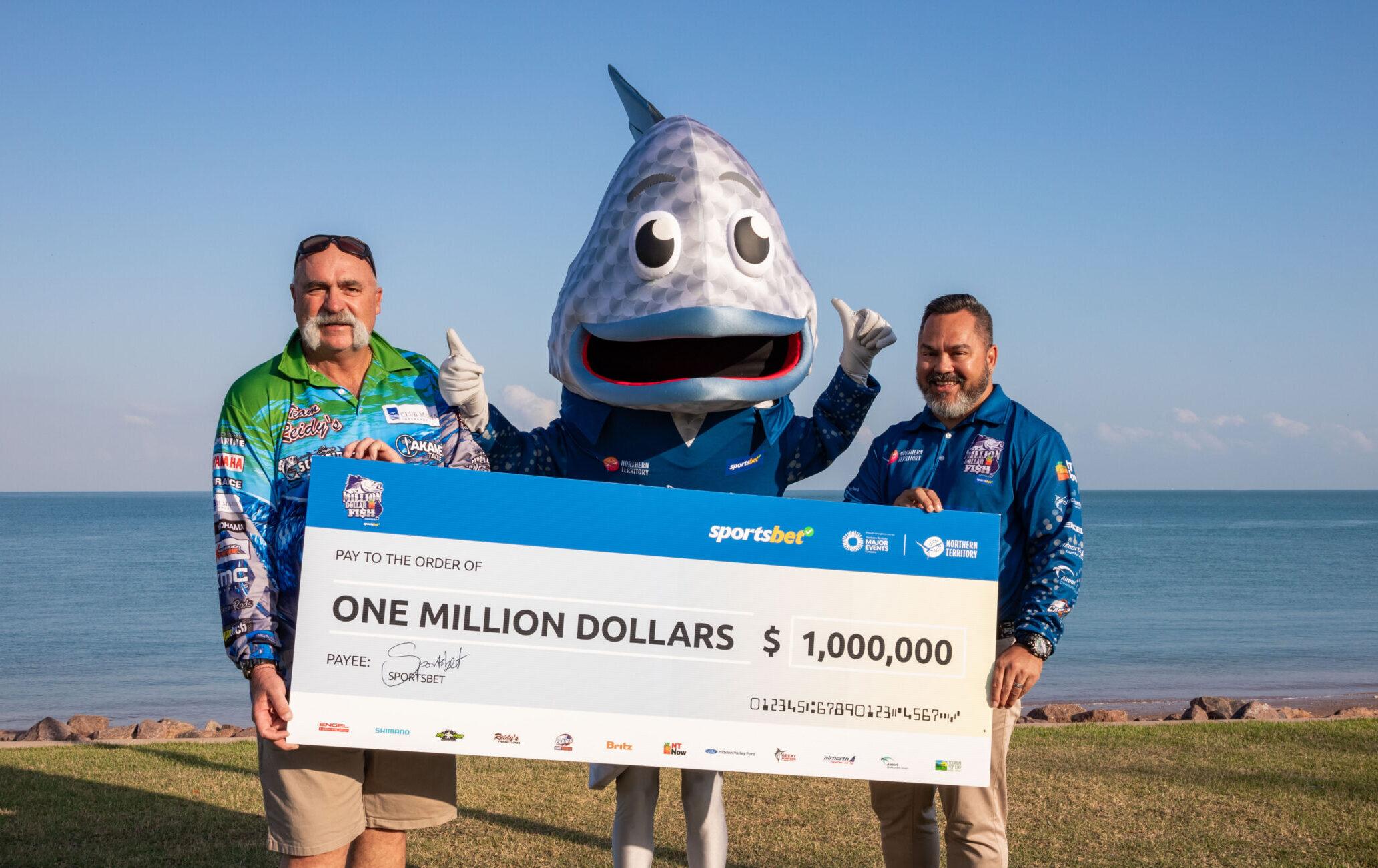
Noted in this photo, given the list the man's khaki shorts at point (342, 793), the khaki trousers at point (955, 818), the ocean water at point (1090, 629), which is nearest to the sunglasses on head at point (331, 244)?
the man's khaki shorts at point (342, 793)

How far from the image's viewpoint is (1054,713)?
10.3 metres

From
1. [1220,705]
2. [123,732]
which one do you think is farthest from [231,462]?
[1220,705]

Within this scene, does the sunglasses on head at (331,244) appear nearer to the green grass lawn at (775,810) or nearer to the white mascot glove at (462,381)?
the white mascot glove at (462,381)

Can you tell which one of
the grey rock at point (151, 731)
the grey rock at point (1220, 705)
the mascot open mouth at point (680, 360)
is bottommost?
the grey rock at point (151, 731)

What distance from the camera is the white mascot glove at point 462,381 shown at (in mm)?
3303

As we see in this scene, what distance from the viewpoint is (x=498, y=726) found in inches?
121

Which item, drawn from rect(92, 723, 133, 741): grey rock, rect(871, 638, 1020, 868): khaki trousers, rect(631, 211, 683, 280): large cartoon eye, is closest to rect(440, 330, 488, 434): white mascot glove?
rect(631, 211, 683, 280): large cartoon eye

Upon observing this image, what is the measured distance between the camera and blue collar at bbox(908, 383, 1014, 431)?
3516mm

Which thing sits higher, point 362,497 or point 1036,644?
point 362,497

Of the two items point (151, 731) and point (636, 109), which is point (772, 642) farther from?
point (151, 731)

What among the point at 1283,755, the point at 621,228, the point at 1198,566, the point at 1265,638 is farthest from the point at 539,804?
the point at 1198,566

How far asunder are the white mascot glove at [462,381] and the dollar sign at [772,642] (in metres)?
1.13

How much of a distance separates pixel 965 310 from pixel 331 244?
201cm

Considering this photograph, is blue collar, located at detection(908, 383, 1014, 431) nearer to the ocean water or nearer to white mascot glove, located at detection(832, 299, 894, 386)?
white mascot glove, located at detection(832, 299, 894, 386)
